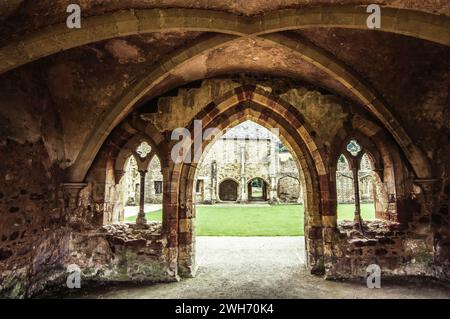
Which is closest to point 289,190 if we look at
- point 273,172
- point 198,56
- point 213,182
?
point 273,172

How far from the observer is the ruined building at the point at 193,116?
3418mm

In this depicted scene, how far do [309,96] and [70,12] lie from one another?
4292 mm

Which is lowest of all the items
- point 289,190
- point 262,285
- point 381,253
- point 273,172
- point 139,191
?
point 262,285

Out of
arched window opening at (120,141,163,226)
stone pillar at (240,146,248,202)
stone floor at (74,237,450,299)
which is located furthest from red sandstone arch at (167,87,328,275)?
stone pillar at (240,146,248,202)

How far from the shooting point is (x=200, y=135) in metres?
5.64

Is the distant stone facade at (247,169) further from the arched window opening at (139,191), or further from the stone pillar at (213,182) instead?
the arched window opening at (139,191)

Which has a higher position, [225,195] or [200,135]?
[200,135]

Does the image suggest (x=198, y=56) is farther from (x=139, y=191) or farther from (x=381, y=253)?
(x=139, y=191)

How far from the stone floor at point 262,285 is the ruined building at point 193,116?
382 mm

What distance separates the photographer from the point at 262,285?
16.2ft

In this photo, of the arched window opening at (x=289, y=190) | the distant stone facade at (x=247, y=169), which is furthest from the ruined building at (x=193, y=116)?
the arched window opening at (x=289, y=190)

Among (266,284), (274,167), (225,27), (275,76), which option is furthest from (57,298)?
(274,167)

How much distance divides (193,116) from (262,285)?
3.46 m
